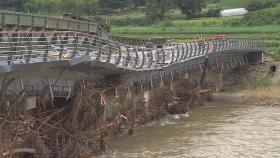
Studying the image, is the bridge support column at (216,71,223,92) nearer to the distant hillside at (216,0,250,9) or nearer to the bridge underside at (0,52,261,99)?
the bridge underside at (0,52,261,99)

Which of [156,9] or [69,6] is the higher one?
[69,6]

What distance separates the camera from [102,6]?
142m

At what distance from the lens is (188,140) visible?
3475 cm

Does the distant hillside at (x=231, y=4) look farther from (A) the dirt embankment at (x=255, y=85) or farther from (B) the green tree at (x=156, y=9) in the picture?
(A) the dirt embankment at (x=255, y=85)

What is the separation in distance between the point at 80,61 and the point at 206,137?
43.2 ft

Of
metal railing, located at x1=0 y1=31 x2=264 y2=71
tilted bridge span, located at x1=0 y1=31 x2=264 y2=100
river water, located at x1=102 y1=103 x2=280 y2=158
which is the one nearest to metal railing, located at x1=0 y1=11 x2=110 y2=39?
metal railing, located at x1=0 y1=31 x2=264 y2=71

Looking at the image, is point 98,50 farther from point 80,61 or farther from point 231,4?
point 231,4

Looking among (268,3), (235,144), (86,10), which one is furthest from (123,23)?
(235,144)

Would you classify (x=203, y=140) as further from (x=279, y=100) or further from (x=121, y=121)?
(x=279, y=100)

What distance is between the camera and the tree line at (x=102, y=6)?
123188 millimetres

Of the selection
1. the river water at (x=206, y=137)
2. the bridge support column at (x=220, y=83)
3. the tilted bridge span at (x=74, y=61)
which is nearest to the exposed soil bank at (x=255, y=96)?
the bridge support column at (x=220, y=83)

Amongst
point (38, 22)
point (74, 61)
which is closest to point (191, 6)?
point (38, 22)

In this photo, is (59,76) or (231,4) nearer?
(59,76)

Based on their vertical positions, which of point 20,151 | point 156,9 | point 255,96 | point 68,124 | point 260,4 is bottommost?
point 255,96
